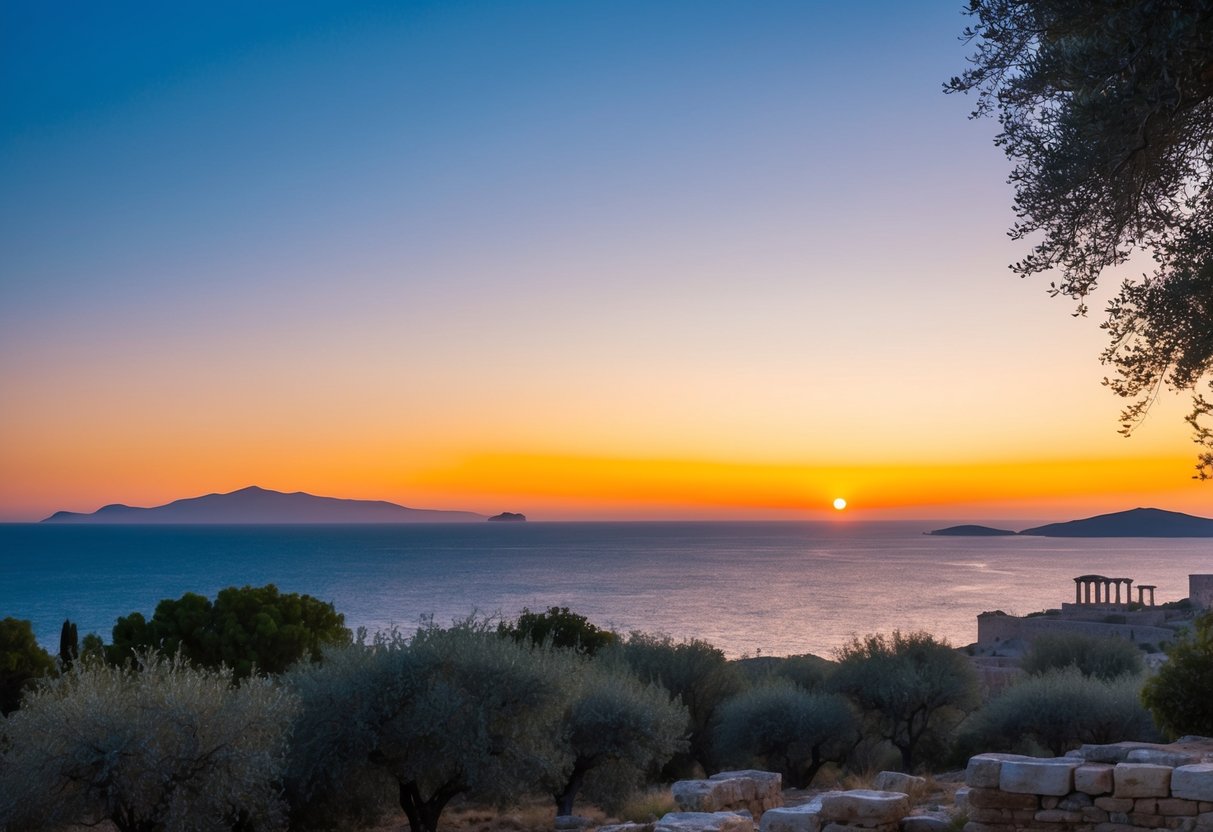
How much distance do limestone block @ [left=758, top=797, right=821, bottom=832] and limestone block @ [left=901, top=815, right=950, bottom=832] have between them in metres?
1.09

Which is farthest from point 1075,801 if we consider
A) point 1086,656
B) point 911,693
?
point 1086,656

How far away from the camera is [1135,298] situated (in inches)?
409

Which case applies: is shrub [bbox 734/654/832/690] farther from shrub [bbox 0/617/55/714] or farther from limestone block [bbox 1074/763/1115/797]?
shrub [bbox 0/617/55/714]

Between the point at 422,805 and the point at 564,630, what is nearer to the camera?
the point at 422,805

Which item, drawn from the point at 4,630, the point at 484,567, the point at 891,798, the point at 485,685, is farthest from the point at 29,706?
the point at 484,567

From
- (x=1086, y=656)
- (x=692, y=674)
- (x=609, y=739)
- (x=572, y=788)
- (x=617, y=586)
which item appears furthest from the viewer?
(x=617, y=586)

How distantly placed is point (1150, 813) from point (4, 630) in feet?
102

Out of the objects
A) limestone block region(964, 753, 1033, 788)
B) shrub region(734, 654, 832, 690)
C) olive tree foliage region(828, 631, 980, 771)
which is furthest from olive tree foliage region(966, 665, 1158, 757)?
limestone block region(964, 753, 1033, 788)

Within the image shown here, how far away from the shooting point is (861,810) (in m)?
11.9

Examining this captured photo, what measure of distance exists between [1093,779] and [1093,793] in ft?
0.56

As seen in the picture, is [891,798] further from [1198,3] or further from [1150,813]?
[1198,3]

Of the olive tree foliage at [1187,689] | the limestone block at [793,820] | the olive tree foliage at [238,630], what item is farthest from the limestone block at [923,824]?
the olive tree foliage at [238,630]

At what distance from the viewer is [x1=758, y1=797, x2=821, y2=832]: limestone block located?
38.4 feet

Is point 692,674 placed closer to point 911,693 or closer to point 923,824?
point 911,693
